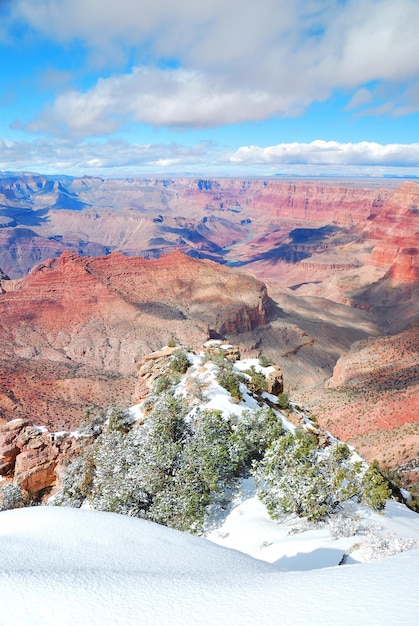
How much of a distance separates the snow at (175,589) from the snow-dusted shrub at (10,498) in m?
10.4

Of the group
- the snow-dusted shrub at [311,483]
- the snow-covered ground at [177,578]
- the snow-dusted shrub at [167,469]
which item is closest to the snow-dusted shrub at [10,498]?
the snow-dusted shrub at [167,469]

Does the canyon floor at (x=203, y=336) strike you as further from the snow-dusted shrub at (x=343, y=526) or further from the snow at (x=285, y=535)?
the snow-dusted shrub at (x=343, y=526)

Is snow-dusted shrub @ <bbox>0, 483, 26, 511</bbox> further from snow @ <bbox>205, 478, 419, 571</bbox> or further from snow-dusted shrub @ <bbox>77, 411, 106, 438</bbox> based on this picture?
snow @ <bbox>205, 478, 419, 571</bbox>

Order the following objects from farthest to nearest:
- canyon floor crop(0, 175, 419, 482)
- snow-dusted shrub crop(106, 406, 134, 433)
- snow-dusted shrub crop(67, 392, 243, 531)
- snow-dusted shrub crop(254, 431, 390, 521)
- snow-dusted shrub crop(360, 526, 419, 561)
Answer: canyon floor crop(0, 175, 419, 482), snow-dusted shrub crop(106, 406, 134, 433), snow-dusted shrub crop(67, 392, 243, 531), snow-dusted shrub crop(254, 431, 390, 521), snow-dusted shrub crop(360, 526, 419, 561)

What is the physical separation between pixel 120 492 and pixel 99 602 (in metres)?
7.98

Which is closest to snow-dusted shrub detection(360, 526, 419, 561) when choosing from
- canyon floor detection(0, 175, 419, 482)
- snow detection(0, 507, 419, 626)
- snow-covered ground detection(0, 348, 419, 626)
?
snow-covered ground detection(0, 348, 419, 626)

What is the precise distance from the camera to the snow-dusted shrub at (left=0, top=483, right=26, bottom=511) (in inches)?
635

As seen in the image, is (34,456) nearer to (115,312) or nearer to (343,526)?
(343,526)

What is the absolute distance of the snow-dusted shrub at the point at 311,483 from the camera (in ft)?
35.5

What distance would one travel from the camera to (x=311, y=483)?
10.9 meters

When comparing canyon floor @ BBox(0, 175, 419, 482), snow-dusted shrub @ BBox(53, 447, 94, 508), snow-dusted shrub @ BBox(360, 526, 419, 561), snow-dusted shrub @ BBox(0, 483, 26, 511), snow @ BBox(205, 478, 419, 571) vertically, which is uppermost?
snow-dusted shrub @ BBox(360, 526, 419, 561)

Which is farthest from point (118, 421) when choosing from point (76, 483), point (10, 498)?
point (10, 498)

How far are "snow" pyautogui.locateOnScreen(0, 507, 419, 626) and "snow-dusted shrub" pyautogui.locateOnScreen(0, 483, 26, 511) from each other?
34.3ft

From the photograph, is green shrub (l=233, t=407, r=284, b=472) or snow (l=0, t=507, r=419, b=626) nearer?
snow (l=0, t=507, r=419, b=626)
